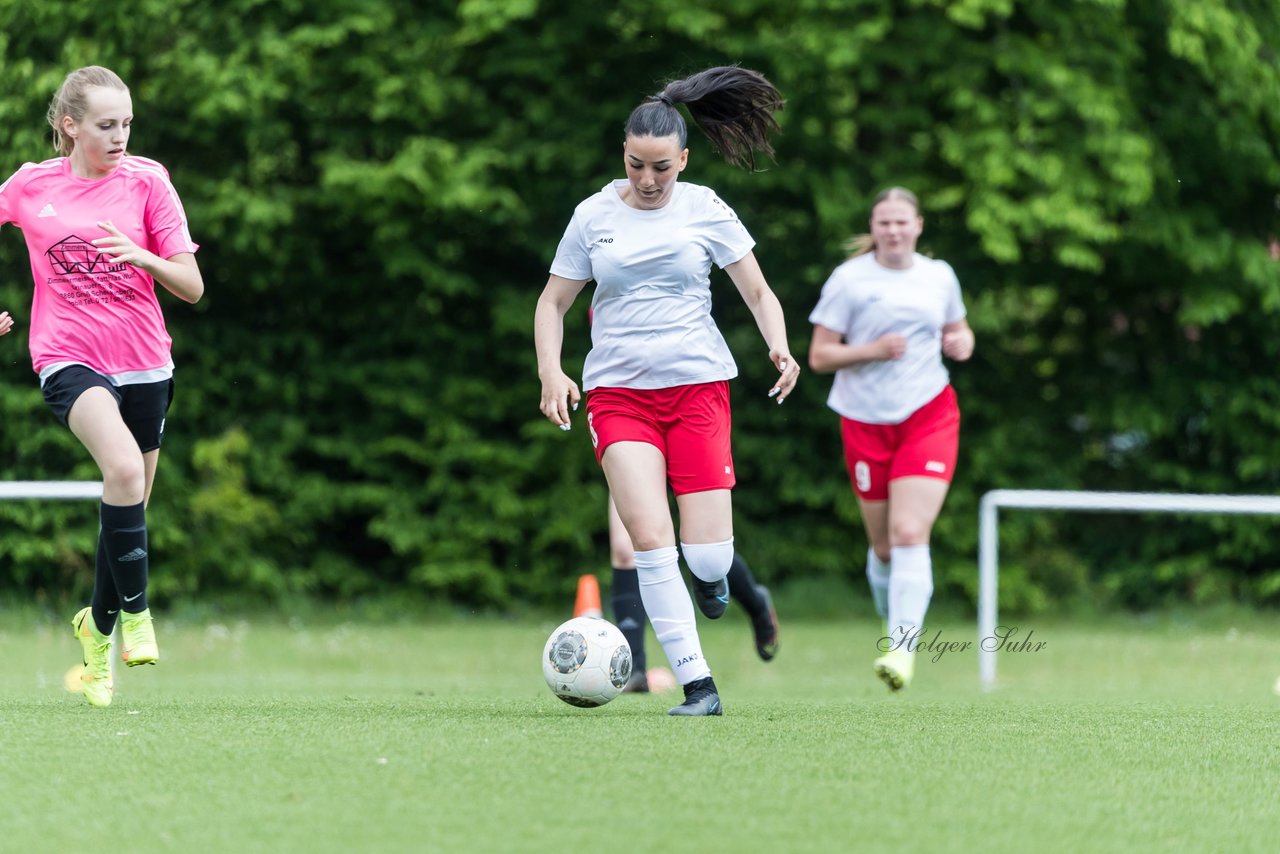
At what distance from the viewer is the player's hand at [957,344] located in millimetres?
7770

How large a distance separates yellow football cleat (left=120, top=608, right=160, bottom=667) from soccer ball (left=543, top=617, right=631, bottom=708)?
1357 mm

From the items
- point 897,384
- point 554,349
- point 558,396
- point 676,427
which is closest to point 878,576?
point 897,384

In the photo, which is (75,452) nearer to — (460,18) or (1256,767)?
(460,18)

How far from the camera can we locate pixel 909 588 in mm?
7480

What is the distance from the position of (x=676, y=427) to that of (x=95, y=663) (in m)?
2.23

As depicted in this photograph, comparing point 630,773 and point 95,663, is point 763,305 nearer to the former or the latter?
point 630,773

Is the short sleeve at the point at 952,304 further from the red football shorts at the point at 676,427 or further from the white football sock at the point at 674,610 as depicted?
the white football sock at the point at 674,610

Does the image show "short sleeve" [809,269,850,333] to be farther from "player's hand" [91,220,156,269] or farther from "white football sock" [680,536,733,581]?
"player's hand" [91,220,156,269]

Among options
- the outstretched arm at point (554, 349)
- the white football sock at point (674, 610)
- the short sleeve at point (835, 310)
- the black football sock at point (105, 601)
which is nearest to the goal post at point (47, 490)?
the black football sock at point (105, 601)

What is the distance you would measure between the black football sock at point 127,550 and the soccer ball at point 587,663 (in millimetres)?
1432

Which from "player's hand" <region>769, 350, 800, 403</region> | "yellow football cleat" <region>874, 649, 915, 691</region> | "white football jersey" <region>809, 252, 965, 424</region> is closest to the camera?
"player's hand" <region>769, 350, 800, 403</region>

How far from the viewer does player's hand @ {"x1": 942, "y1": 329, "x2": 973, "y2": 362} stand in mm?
7770

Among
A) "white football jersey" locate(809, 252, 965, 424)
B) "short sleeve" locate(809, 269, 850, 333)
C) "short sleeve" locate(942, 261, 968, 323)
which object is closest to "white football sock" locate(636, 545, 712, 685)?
"white football jersey" locate(809, 252, 965, 424)

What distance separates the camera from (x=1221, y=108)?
12820 millimetres
